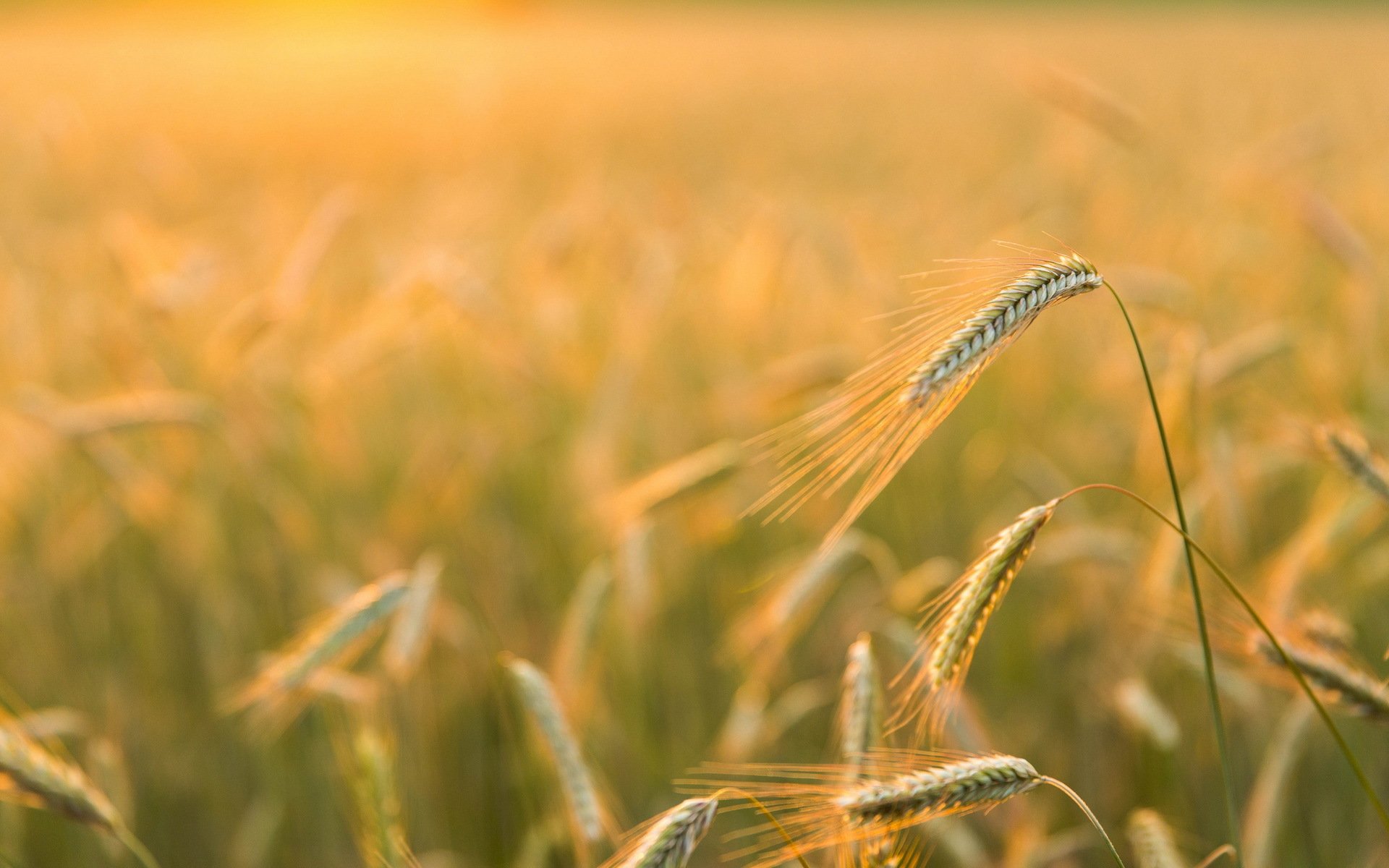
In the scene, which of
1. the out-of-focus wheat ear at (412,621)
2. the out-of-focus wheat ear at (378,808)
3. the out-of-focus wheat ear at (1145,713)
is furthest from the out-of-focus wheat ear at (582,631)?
the out-of-focus wheat ear at (1145,713)

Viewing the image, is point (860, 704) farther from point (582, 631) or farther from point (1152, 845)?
point (582, 631)

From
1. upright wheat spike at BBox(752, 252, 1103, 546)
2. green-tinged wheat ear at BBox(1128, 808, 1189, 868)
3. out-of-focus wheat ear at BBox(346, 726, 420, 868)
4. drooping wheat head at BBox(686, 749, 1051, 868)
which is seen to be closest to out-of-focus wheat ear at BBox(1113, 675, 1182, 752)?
green-tinged wheat ear at BBox(1128, 808, 1189, 868)

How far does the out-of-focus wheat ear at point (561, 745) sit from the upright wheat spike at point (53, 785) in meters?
0.37

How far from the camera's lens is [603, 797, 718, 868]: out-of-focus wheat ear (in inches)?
31.3

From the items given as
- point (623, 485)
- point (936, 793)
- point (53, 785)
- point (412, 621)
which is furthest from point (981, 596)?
point (623, 485)

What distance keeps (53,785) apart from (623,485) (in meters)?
1.33

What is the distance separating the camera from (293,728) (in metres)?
1.77

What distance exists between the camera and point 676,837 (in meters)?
0.81

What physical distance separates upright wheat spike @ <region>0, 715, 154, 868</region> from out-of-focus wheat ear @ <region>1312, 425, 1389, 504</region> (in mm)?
1235

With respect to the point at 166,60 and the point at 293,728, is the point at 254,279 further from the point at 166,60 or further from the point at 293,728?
the point at 166,60

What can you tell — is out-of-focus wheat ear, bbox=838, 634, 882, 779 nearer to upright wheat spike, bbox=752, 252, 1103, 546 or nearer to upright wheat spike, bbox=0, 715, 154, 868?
upright wheat spike, bbox=752, 252, 1103, 546

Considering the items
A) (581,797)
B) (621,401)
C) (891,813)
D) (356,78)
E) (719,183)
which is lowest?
(581,797)

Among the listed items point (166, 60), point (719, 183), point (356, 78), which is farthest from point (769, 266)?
point (166, 60)

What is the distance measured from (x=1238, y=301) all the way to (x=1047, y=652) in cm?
170
